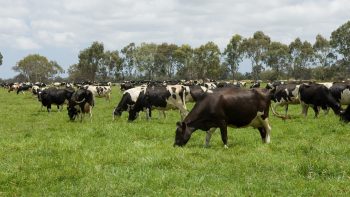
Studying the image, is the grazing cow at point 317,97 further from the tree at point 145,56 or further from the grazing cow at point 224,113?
the tree at point 145,56

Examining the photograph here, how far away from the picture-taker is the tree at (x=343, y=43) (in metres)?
108

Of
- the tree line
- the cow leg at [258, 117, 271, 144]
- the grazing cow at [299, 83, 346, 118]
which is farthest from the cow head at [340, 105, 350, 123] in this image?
the tree line

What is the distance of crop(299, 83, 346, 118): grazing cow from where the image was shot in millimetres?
23453

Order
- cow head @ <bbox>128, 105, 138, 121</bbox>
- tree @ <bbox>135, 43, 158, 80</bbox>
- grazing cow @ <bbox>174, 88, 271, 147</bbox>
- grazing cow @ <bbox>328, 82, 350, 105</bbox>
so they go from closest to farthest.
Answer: grazing cow @ <bbox>174, 88, 271, 147</bbox> < cow head @ <bbox>128, 105, 138, 121</bbox> < grazing cow @ <bbox>328, 82, 350, 105</bbox> < tree @ <bbox>135, 43, 158, 80</bbox>

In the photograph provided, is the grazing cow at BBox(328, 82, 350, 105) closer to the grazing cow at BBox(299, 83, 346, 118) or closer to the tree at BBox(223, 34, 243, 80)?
the grazing cow at BBox(299, 83, 346, 118)

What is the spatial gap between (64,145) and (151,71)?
140 m

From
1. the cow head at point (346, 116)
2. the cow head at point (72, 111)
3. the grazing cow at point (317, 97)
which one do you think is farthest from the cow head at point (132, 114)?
the cow head at point (346, 116)

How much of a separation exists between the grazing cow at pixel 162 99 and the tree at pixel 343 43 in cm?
9527

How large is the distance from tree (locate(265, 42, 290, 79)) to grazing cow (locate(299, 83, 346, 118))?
10521cm

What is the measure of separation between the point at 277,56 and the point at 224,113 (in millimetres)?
118643

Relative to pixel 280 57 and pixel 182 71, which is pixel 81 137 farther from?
pixel 182 71

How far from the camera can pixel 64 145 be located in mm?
14047

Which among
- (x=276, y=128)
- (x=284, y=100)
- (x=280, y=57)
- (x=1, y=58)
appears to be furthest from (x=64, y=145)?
(x=1, y=58)

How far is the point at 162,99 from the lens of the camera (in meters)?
24.3
